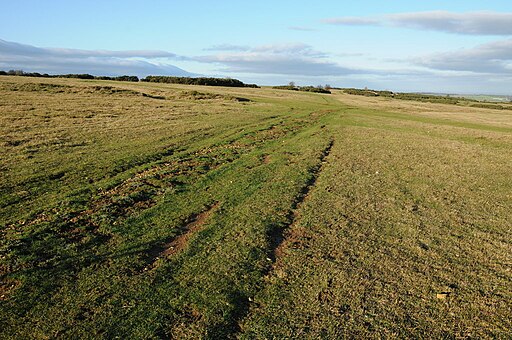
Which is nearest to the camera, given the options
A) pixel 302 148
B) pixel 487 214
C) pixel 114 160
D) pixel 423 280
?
pixel 423 280

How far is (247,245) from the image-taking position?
10.6 m

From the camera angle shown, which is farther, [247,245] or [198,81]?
[198,81]

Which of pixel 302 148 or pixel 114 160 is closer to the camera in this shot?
pixel 114 160

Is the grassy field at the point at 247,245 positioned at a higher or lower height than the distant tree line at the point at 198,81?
lower

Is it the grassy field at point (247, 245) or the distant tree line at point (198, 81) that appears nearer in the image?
the grassy field at point (247, 245)

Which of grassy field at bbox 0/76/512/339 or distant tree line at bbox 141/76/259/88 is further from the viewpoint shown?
distant tree line at bbox 141/76/259/88

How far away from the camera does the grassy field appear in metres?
7.45

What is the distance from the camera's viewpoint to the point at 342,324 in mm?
7395

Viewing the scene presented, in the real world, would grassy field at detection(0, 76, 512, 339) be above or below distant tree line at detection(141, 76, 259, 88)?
below

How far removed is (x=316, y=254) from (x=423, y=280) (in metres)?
2.56

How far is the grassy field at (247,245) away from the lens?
7449mm

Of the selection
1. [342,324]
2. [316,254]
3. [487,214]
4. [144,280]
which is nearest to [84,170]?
[144,280]

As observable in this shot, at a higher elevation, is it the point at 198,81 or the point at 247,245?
the point at 198,81

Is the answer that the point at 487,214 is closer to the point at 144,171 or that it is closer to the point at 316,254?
the point at 316,254
